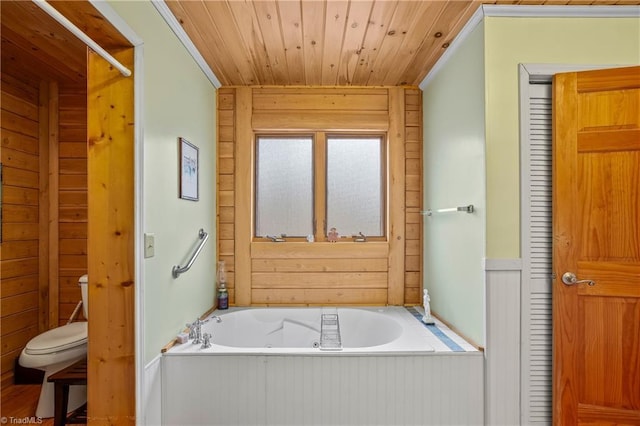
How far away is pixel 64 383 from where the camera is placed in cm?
174

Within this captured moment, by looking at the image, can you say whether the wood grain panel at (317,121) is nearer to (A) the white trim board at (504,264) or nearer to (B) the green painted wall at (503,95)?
(B) the green painted wall at (503,95)

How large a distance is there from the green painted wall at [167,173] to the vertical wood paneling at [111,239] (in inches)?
2.9

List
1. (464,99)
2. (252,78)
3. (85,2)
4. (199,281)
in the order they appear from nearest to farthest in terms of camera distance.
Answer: (85,2)
(464,99)
(199,281)
(252,78)

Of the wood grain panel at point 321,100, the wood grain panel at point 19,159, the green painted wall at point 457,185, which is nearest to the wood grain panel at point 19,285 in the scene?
the wood grain panel at point 19,159

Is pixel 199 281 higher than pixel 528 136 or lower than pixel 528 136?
lower

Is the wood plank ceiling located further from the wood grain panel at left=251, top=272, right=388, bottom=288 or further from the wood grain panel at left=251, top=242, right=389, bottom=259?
the wood grain panel at left=251, top=272, right=388, bottom=288

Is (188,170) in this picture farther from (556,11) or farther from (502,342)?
(556,11)

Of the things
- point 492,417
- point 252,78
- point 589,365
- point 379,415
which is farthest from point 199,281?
point 589,365

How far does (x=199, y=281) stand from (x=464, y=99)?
2.05 meters

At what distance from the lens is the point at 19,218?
2.32m

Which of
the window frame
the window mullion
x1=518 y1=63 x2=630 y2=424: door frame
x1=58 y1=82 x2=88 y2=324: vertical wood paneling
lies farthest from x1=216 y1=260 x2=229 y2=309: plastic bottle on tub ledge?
x1=518 y1=63 x2=630 y2=424: door frame

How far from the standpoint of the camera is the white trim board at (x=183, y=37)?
62.3 inches

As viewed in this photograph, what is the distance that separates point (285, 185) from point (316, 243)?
0.55 metres

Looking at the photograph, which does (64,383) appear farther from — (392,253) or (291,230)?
(392,253)
